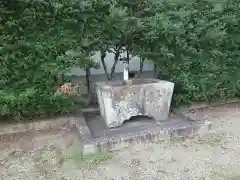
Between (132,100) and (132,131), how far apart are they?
449 millimetres

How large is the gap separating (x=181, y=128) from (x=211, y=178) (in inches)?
38.3

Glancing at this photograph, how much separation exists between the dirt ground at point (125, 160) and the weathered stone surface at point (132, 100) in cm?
56

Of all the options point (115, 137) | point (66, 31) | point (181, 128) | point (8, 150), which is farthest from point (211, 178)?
point (66, 31)

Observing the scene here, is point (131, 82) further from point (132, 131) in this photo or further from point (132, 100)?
point (132, 131)

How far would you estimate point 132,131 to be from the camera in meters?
3.76

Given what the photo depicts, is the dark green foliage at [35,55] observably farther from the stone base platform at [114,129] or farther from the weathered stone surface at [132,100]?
the weathered stone surface at [132,100]

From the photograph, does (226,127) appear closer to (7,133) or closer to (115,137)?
(115,137)

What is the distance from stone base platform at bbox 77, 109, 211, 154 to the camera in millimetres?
3389

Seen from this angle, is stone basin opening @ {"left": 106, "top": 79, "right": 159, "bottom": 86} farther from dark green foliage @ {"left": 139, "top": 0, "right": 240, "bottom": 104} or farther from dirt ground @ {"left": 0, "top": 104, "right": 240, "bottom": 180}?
dirt ground @ {"left": 0, "top": 104, "right": 240, "bottom": 180}

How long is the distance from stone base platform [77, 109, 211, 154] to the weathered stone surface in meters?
0.15

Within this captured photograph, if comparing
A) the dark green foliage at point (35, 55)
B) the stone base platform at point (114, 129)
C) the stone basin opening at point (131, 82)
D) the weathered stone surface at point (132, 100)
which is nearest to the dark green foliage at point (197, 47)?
the stone basin opening at point (131, 82)

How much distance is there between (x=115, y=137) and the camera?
3.50 m

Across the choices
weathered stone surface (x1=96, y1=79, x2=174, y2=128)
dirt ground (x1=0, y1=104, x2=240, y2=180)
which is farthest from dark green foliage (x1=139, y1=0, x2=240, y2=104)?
dirt ground (x1=0, y1=104, x2=240, y2=180)

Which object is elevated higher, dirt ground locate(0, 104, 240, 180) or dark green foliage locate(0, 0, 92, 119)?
dark green foliage locate(0, 0, 92, 119)
